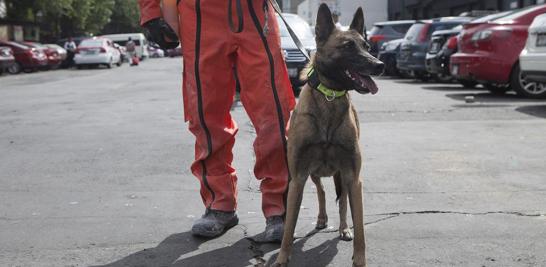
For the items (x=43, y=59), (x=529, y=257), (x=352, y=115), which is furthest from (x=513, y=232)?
(x=43, y=59)

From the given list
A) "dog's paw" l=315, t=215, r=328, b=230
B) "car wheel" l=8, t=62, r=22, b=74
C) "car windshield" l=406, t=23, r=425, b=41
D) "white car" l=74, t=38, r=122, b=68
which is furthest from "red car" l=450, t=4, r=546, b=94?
"white car" l=74, t=38, r=122, b=68

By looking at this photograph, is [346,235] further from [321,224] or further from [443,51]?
[443,51]

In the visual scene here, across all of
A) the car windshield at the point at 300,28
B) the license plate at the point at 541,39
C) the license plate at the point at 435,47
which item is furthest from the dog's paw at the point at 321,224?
the license plate at the point at 435,47

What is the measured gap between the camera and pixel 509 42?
11703 mm

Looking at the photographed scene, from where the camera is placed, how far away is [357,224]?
329cm

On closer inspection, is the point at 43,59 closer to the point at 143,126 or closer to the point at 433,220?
the point at 143,126

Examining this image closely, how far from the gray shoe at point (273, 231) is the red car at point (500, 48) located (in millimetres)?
8974

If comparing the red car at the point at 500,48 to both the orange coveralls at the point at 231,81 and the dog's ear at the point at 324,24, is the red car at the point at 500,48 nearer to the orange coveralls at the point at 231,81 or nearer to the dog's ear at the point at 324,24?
the orange coveralls at the point at 231,81

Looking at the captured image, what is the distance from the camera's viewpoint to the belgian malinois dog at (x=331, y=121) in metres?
3.28

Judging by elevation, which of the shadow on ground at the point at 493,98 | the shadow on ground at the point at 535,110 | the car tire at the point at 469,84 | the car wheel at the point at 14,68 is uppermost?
the shadow on ground at the point at 535,110

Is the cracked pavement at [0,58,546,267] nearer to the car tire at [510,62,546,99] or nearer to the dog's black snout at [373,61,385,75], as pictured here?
the dog's black snout at [373,61,385,75]

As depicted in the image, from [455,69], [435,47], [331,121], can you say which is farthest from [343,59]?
[435,47]

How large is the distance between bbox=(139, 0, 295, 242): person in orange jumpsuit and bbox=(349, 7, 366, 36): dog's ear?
52 cm

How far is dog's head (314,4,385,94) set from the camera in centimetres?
326
